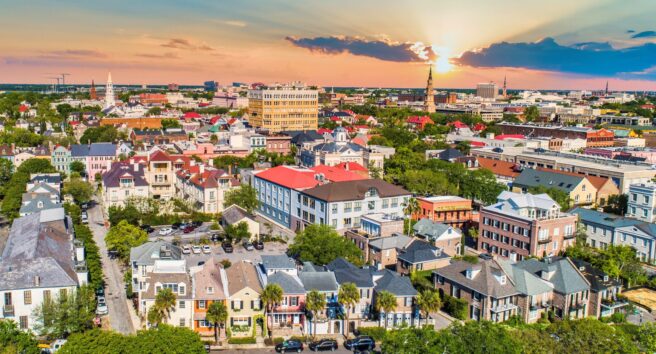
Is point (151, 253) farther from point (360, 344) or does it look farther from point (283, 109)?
point (283, 109)

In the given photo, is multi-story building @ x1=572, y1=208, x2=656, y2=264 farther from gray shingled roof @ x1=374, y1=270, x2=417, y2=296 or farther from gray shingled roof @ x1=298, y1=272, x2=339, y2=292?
gray shingled roof @ x1=298, y1=272, x2=339, y2=292

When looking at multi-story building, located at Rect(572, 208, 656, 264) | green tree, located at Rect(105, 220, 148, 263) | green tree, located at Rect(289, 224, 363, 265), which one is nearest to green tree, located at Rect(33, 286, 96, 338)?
green tree, located at Rect(105, 220, 148, 263)

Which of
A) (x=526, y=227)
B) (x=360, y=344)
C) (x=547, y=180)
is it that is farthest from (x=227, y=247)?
(x=547, y=180)

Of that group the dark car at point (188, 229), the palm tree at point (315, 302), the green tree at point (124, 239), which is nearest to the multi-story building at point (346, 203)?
the dark car at point (188, 229)

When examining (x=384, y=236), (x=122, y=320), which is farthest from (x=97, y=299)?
(x=384, y=236)

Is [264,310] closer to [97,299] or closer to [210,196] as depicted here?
[97,299]
